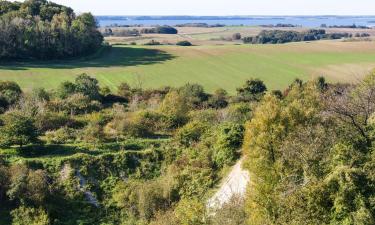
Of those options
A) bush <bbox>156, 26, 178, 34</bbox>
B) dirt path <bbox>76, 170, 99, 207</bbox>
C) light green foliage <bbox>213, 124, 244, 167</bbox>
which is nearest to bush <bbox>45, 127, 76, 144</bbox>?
dirt path <bbox>76, 170, 99, 207</bbox>

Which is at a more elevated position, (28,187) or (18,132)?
(18,132)

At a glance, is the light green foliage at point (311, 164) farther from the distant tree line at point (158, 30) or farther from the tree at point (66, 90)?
the distant tree line at point (158, 30)

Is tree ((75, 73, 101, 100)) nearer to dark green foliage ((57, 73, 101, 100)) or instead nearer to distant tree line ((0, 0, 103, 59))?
dark green foliage ((57, 73, 101, 100))

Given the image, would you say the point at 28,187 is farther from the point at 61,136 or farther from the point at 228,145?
the point at 228,145

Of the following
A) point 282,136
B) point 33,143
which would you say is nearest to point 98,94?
point 33,143

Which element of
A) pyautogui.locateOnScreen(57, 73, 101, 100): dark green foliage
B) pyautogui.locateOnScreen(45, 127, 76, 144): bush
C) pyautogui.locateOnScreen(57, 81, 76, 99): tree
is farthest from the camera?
pyautogui.locateOnScreen(57, 73, 101, 100): dark green foliage

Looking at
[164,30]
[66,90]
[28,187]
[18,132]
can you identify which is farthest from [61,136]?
[164,30]

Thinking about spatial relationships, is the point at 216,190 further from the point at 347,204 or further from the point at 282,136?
the point at 347,204
